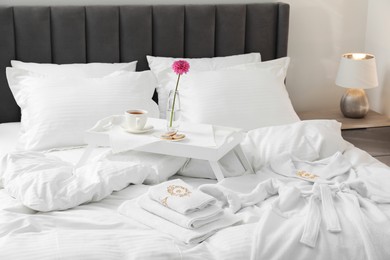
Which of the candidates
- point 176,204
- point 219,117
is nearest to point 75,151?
point 219,117

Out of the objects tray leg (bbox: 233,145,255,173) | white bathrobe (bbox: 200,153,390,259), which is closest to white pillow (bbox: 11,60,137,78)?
tray leg (bbox: 233,145,255,173)

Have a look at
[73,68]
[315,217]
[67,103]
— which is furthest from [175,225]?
[73,68]

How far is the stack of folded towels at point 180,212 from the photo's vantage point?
2.03 metres

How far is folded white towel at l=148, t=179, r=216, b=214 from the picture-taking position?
2.09 meters

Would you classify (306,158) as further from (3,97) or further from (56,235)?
(3,97)

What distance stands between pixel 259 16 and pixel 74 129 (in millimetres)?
1325

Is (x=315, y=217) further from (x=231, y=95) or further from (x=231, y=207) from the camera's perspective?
(x=231, y=95)

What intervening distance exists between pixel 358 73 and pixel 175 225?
1980 mm

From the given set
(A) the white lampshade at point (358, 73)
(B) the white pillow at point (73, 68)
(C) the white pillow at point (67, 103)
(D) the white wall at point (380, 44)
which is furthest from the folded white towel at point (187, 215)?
(D) the white wall at point (380, 44)

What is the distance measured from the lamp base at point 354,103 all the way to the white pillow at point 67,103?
1193 mm

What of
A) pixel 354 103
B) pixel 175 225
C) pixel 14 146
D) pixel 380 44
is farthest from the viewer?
Result: pixel 380 44

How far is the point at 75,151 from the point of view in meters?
2.89

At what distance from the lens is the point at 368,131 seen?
11.9 feet

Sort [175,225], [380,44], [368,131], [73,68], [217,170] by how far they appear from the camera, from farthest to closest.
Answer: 1. [380,44]
2. [368,131]
3. [73,68]
4. [217,170]
5. [175,225]
